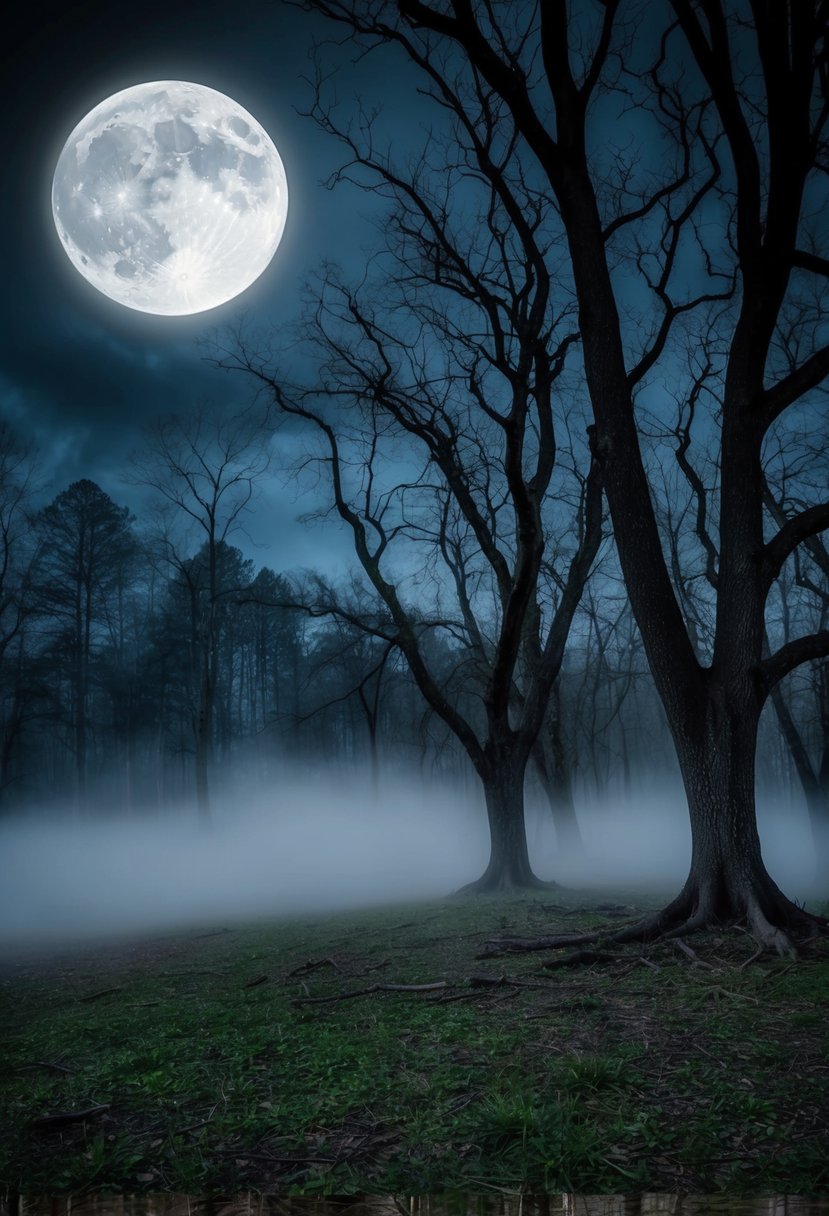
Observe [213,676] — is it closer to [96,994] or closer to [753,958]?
[96,994]

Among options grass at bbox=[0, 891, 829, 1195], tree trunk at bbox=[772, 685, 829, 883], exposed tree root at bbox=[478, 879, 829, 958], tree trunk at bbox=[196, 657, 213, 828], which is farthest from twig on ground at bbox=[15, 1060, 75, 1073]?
tree trunk at bbox=[196, 657, 213, 828]

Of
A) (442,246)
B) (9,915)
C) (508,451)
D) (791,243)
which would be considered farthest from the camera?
(9,915)

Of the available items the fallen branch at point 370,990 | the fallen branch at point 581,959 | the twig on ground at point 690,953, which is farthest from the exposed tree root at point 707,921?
the fallen branch at point 370,990

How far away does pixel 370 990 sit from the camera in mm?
5125

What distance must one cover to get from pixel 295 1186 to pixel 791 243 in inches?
306

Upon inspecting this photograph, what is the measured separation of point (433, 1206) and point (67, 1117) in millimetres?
1809

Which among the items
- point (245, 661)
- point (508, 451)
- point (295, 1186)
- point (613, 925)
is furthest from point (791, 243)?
point (245, 661)

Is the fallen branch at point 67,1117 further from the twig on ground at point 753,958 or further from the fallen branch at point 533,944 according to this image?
the twig on ground at point 753,958

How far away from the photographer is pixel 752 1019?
4008 millimetres

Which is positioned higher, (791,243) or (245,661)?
(245,661)

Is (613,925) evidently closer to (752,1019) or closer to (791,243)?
(752,1019)

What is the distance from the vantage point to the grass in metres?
2.44

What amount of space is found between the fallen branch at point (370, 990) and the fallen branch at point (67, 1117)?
209 cm

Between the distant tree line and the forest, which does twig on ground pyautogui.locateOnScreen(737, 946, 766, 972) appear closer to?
the forest
